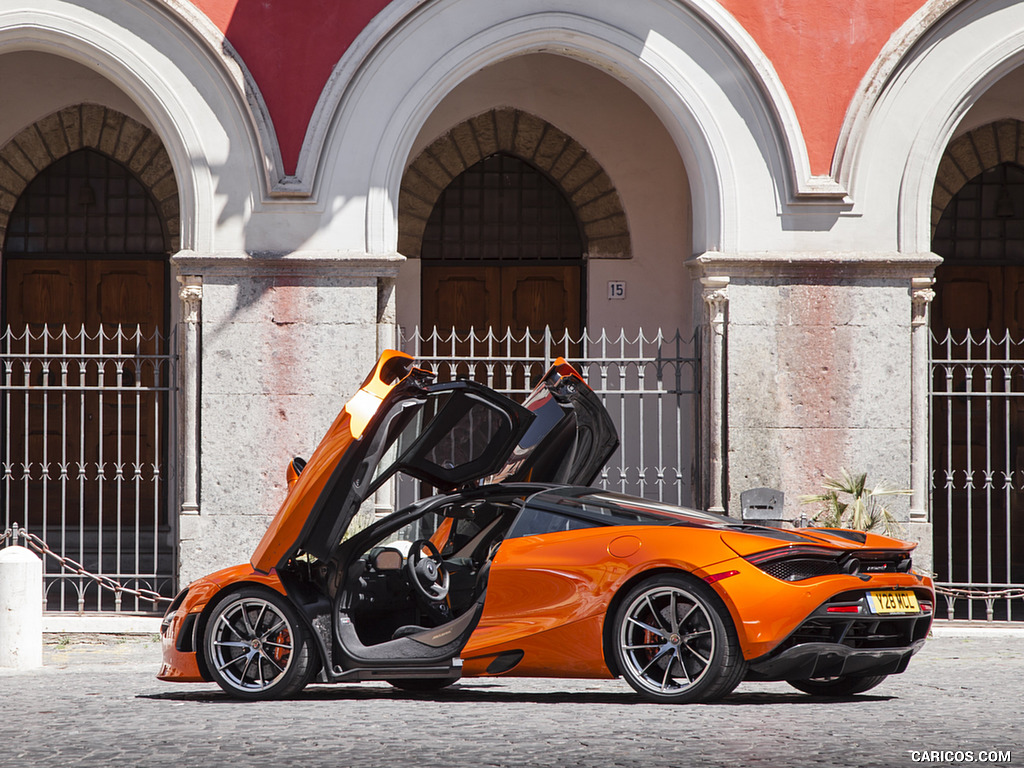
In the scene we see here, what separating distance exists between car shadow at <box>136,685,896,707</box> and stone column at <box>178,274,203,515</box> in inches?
132

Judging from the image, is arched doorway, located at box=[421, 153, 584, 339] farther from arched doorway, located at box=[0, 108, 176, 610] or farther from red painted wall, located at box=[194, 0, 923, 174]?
red painted wall, located at box=[194, 0, 923, 174]

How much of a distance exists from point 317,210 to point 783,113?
3.75 metres

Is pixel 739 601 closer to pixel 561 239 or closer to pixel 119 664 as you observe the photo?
pixel 119 664

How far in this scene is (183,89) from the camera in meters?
10.5

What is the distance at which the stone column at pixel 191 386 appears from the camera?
34.5 feet

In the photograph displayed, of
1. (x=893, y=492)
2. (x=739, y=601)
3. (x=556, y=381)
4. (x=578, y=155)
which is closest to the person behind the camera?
(x=739, y=601)

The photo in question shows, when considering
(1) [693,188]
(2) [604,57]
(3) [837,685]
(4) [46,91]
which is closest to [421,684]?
(3) [837,685]

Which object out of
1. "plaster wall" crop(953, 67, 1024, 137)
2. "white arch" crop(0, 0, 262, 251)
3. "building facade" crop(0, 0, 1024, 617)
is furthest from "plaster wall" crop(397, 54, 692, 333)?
"plaster wall" crop(953, 67, 1024, 137)

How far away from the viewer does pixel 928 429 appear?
1084cm

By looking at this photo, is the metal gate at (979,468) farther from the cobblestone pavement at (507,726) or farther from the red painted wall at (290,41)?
the red painted wall at (290,41)

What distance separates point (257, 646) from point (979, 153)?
9.12m

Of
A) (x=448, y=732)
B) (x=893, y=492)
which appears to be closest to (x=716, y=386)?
(x=893, y=492)

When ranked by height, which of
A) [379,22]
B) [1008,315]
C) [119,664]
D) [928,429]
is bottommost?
[119,664]


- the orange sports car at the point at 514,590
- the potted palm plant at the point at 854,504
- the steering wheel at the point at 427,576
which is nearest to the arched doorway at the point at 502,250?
the potted palm plant at the point at 854,504
